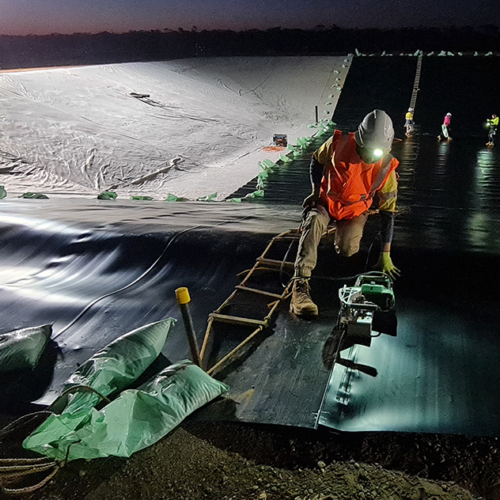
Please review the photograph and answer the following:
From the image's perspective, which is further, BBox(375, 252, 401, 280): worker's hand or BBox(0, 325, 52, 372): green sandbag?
BBox(375, 252, 401, 280): worker's hand

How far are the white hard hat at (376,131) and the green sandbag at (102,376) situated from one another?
186cm

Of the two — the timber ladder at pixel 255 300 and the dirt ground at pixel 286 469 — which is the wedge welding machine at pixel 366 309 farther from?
the dirt ground at pixel 286 469

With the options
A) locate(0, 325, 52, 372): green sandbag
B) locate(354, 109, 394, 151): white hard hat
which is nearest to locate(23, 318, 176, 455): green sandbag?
locate(0, 325, 52, 372): green sandbag

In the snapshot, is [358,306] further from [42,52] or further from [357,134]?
[42,52]

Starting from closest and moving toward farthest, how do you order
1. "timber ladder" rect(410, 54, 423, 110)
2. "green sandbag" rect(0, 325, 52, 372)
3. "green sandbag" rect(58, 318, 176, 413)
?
"green sandbag" rect(58, 318, 176, 413) → "green sandbag" rect(0, 325, 52, 372) → "timber ladder" rect(410, 54, 423, 110)

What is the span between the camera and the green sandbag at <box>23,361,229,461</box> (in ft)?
5.35

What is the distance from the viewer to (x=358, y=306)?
92.9 inches

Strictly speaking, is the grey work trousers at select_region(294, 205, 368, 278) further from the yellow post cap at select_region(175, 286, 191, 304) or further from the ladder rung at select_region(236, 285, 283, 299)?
the yellow post cap at select_region(175, 286, 191, 304)

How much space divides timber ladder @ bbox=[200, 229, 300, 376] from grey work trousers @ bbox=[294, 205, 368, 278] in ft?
0.61

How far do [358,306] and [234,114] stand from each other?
19.9 m

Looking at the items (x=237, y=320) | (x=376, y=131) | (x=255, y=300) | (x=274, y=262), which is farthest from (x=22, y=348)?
(x=376, y=131)

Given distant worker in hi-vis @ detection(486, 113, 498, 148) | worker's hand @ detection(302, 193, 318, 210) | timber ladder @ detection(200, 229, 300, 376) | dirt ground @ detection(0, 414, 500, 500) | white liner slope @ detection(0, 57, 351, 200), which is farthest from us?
white liner slope @ detection(0, 57, 351, 200)

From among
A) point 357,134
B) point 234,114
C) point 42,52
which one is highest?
point 42,52

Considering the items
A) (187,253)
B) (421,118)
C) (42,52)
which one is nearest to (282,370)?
(187,253)
